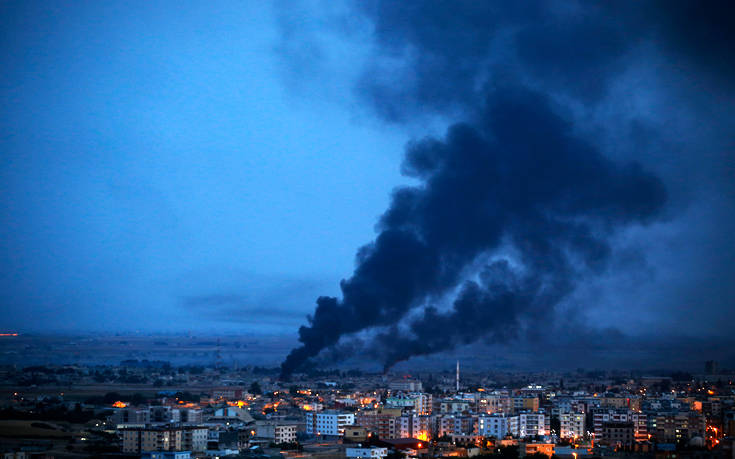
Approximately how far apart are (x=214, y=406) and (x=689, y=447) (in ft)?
56.8

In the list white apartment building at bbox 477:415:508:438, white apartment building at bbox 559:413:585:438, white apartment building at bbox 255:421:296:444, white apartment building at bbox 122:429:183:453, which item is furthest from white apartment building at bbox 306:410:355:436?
white apartment building at bbox 559:413:585:438

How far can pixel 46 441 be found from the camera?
25359mm

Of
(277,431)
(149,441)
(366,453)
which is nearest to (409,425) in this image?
(277,431)

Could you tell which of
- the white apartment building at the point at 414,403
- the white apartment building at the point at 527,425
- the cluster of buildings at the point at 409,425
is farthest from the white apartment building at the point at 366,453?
the white apartment building at the point at 414,403

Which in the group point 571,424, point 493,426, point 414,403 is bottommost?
point 571,424

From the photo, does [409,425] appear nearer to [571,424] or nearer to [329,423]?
[329,423]

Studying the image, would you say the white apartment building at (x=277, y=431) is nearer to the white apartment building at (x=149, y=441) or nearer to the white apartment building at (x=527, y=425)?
the white apartment building at (x=149, y=441)

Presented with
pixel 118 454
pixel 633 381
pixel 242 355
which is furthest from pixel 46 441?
pixel 242 355

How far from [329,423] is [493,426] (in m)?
5.09

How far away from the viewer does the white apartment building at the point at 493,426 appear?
2964 centimetres

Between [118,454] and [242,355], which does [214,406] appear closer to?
[118,454]

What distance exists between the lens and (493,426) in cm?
2988

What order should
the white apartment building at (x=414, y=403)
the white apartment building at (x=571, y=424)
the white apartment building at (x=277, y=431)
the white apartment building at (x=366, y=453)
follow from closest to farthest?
1. the white apartment building at (x=366, y=453)
2. the white apartment building at (x=277, y=431)
3. the white apartment building at (x=571, y=424)
4. the white apartment building at (x=414, y=403)

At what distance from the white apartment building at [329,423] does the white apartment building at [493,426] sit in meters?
4.00
